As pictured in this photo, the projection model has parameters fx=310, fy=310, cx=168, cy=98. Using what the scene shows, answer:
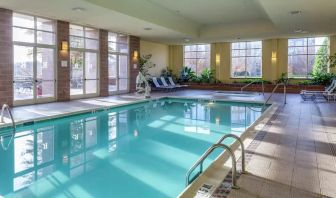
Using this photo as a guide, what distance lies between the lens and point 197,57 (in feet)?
62.2

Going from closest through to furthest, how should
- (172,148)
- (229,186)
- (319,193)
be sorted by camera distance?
(319,193), (229,186), (172,148)

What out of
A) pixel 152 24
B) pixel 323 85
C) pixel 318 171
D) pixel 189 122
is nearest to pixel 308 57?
pixel 323 85

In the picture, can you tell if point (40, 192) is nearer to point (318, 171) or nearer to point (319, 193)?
point (319, 193)

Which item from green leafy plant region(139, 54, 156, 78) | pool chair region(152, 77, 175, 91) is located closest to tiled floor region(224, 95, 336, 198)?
pool chair region(152, 77, 175, 91)

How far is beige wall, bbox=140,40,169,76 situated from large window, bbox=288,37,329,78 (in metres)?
7.08

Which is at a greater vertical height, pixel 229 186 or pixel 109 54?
pixel 109 54

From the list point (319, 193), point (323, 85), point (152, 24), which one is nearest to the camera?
point (319, 193)

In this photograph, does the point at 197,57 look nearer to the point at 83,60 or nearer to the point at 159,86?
the point at 159,86

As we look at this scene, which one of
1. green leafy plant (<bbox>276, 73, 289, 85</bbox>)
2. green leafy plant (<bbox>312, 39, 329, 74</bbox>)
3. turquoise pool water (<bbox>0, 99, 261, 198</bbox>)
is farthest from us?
green leafy plant (<bbox>276, 73, 289, 85</bbox>)

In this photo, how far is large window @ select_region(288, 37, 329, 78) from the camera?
15672 mm

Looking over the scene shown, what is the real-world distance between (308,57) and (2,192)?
15884 millimetres

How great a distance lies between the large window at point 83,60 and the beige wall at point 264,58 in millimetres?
7359

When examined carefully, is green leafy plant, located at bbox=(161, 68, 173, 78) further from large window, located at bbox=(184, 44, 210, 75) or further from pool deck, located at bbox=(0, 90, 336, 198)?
pool deck, located at bbox=(0, 90, 336, 198)

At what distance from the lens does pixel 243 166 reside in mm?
3520
